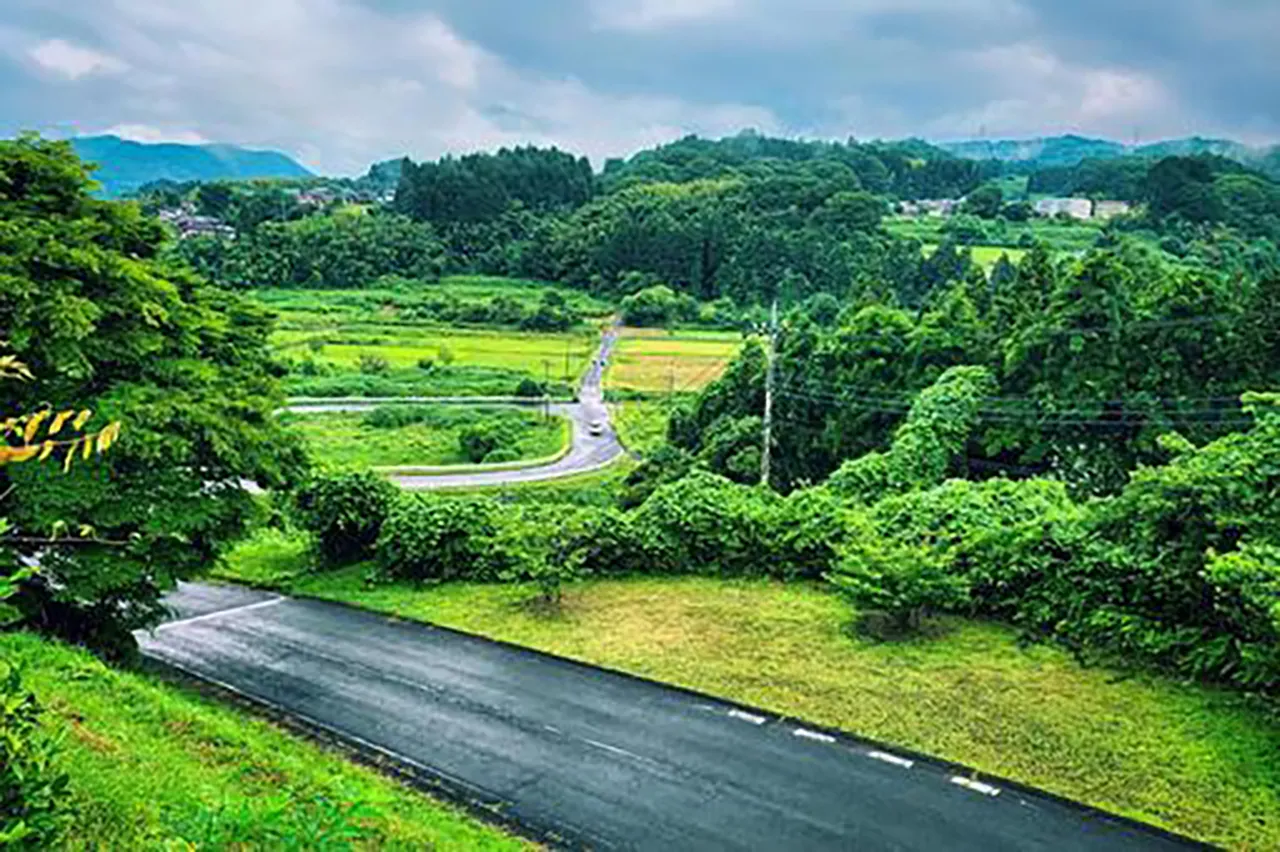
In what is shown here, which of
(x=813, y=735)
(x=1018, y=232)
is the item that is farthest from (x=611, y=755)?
(x=1018, y=232)

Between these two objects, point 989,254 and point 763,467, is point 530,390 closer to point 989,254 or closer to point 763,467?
point 763,467

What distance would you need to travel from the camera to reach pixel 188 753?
6.91 meters

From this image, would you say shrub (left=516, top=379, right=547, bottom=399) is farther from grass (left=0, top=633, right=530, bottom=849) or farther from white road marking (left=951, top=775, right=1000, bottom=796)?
white road marking (left=951, top=775, right=1000, bottom=796)

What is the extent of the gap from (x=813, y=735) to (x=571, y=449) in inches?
1275

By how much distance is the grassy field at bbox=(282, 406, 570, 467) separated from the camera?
38625mm

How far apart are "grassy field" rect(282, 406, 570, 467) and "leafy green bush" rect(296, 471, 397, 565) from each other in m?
19.6

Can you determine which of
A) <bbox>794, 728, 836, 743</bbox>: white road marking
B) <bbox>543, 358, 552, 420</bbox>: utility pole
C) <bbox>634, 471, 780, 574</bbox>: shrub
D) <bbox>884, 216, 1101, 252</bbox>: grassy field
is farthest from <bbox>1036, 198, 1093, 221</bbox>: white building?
<bbox>794, 728, 836, 743</bbox>: white road marking

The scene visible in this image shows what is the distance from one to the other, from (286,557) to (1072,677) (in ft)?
44.8

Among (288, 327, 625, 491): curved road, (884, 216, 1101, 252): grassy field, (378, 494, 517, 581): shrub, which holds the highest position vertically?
(884, 216, 1101, 252): grassy field

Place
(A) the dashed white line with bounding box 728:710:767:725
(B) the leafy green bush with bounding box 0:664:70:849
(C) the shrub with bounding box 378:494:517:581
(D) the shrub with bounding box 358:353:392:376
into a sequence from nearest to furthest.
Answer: (B) the leafy green bush with bounding box 0:664:70:849 < (A) the dashed white line with bounding box 728:710:767:725 < (C) the shrub with bounding box 378:494:517:581 < (D) the shrub with bounding box 358:353:392:376

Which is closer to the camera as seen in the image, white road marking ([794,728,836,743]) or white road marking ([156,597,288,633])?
white road marking ([794,728,836,743])

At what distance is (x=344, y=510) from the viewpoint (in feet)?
53.8

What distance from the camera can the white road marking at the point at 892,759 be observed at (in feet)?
30.4

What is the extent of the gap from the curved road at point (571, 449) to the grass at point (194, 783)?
69.2 ft
